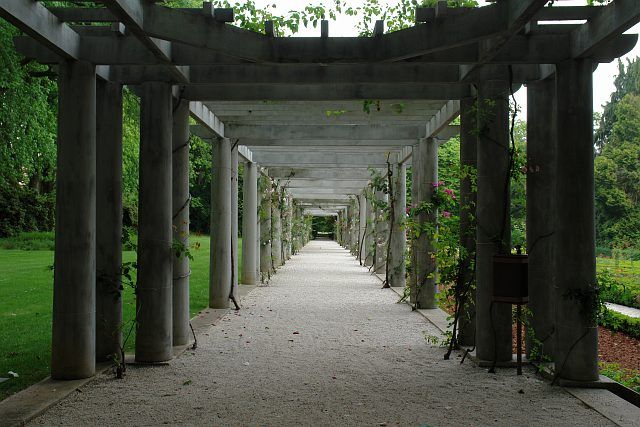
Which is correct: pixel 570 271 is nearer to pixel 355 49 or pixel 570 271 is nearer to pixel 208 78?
pixel 355 49

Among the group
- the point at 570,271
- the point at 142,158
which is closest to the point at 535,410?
the point at 570,271

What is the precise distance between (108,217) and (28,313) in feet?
15.0

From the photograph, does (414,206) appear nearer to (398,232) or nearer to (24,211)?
(398,232)

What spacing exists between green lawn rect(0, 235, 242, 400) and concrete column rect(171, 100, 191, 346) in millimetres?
281

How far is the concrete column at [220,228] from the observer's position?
1089 centimetres

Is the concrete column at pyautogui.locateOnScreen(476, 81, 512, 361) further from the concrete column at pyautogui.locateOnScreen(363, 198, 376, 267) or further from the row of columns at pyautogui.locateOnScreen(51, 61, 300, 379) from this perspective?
the concrete column at pyautogui.locateOnScreen(363, 198, 376, 267)

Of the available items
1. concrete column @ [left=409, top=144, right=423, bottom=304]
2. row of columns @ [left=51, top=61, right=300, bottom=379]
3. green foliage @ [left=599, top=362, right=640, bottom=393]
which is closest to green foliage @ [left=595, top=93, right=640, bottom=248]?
concrete column @ [left=409, top=144, right=423, bottom=304]

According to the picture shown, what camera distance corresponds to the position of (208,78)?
6.61m

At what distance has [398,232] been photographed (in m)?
14.7

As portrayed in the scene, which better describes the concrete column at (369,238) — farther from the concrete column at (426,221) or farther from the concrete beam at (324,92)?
the concrete beam at (324,92)

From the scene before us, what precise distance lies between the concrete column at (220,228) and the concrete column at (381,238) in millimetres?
6204

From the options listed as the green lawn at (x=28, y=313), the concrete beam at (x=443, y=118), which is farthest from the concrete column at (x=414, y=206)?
the green lawn at (x=28, y=313)

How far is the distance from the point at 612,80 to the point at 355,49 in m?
47.2

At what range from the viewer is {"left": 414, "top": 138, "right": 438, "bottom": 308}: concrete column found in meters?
10.5
